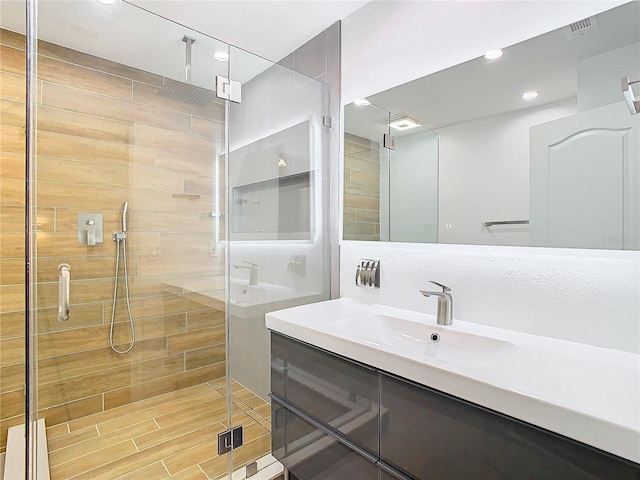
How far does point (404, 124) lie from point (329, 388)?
127cm

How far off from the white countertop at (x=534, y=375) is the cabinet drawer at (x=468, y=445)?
3cm

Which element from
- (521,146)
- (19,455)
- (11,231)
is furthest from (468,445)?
(11,231)

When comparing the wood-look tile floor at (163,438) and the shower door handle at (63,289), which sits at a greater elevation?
the shower door handle at (63,289)

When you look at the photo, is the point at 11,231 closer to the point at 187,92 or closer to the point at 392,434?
the point at 187,92

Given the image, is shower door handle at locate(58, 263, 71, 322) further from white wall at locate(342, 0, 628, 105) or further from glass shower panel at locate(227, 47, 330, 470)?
white wall at locate(342, 0, 628, 105)

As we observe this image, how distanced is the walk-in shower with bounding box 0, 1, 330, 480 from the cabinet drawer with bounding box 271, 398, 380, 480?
21 cm

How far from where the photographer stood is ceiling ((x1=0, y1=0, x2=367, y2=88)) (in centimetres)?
154

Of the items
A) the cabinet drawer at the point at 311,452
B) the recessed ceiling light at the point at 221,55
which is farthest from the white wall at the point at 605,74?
the recessed ceiling light at the point at 221,55

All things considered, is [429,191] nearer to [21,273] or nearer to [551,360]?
[551,360]

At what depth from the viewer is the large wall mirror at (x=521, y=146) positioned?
1112mm

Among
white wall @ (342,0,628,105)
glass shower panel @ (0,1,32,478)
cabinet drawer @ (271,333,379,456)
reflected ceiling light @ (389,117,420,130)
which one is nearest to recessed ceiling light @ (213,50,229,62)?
white wall @ (342,0,628,105)

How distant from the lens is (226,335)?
6.65ft

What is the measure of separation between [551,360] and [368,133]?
1.34 meters

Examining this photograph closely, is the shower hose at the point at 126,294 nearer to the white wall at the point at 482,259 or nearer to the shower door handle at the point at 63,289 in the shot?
the shower door handle at the point at 63,289
